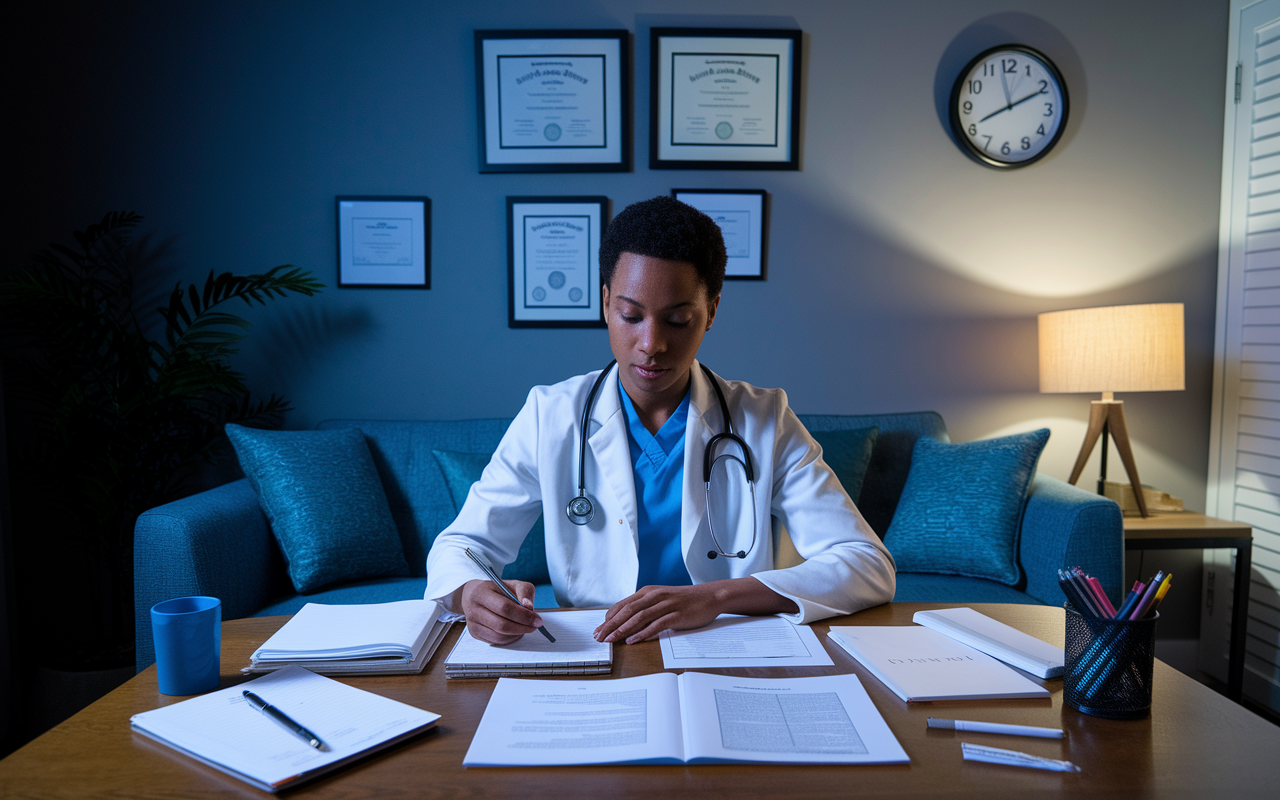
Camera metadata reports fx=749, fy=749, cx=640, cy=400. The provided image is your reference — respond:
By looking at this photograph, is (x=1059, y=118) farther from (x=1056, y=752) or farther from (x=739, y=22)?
(x=1056, y=752)

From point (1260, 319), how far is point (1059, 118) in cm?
100

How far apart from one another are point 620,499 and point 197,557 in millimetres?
1130

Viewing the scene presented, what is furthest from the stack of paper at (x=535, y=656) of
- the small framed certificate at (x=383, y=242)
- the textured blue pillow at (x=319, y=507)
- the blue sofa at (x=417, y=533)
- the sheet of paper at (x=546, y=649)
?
the small framed certificate at (x=383, y=242)

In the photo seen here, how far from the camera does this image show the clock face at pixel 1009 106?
2785mm

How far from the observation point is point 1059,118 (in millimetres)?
2812

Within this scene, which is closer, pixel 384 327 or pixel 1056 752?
pixel 1056 752

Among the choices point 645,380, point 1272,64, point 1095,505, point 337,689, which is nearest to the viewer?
point 337,689

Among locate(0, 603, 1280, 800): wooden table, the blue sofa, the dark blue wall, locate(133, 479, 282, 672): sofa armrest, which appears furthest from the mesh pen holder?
the dark blue wall

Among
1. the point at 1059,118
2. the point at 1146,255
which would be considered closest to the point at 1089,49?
the point at 1059,118

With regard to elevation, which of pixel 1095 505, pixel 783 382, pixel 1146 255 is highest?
pixel 1146 255

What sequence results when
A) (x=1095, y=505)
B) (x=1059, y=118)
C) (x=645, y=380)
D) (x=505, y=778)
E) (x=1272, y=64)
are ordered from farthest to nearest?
(x=1059, y=118)
(x=1272, y=64)
(x=1095, y=505)
(x=645, y=380)
(x=505, y=778)

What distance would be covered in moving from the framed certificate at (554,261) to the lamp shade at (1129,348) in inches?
65.6

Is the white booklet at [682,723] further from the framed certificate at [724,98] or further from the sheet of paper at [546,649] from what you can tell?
the framed certificate at [724,98]

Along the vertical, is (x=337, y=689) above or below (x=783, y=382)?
below
